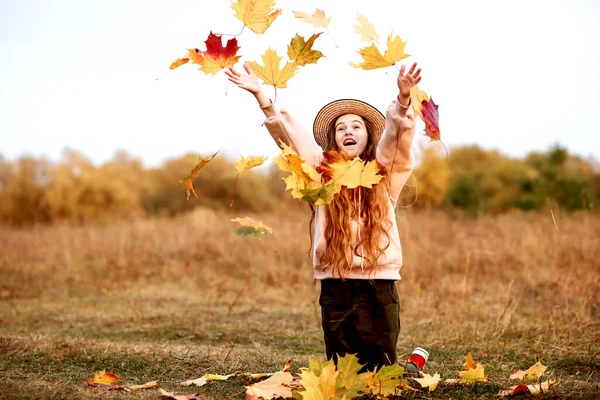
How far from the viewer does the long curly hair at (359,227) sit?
2.98 metres

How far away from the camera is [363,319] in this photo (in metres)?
3.04

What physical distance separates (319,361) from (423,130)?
1167 mm

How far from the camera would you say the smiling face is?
10.4 ft

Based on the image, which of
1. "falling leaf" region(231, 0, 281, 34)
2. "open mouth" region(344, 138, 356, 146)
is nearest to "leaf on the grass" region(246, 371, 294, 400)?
"open mouth" region(344, 138, 356, 146)

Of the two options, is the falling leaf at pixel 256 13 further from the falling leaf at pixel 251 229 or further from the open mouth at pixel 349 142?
the falling leaf at pixel 251 229

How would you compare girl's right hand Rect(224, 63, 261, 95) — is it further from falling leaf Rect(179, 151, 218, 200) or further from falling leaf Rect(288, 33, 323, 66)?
falling leaf Rect(179, 151, 218, 200)

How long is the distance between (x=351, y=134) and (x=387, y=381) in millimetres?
1243

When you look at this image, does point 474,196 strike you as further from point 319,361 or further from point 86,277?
point 319,361

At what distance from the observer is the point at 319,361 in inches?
104

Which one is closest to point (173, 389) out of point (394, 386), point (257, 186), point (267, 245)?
point (394, 386)

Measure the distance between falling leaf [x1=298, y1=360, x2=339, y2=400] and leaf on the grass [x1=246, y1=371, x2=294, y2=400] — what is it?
0.28 m

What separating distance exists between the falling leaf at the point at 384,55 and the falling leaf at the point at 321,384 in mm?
1312

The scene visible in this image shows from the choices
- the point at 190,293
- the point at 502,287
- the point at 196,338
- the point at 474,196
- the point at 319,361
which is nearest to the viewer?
the point at 319,361

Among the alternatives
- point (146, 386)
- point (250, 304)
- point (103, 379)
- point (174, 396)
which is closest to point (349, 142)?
point (174, 396)
